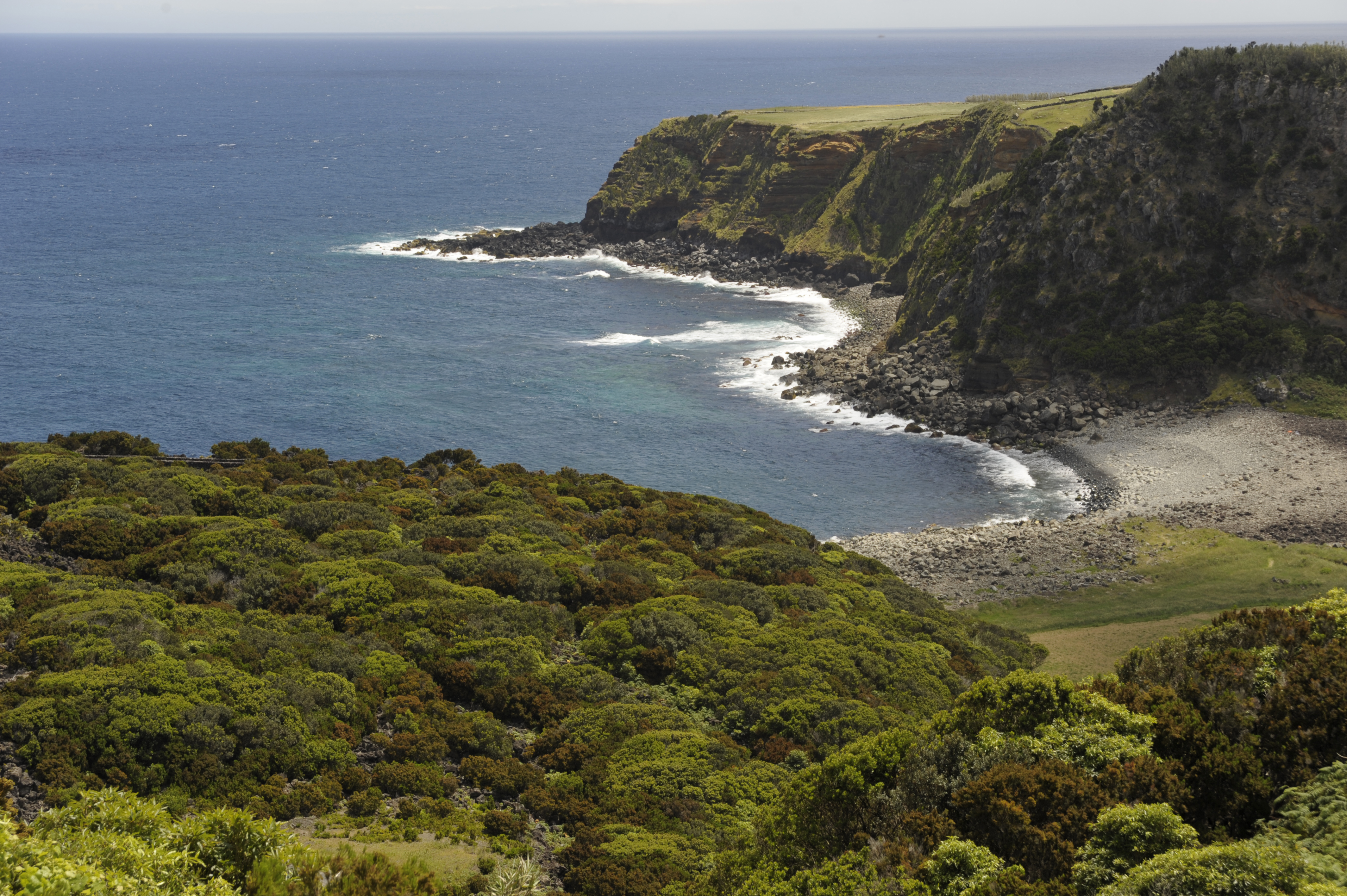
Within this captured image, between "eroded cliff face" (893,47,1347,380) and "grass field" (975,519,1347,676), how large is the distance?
25.7 meters

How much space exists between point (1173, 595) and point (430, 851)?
1630 inches

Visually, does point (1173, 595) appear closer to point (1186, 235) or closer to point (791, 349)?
point (1186, 235)

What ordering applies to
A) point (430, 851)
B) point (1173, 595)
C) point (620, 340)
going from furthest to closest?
point (620, 340) → point (1173, 595) → point (430, 851)

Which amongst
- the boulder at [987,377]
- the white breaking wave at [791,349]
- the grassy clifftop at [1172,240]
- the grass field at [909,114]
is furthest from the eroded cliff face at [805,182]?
the boulder at [987,377]

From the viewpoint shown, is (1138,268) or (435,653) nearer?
(435,653)

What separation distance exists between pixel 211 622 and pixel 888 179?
331ft

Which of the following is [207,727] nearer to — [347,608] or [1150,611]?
[347,608]

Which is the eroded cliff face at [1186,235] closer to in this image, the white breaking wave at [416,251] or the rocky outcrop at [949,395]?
the rocky outcrop at [949,395]

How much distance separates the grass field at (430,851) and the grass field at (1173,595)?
1174 inches

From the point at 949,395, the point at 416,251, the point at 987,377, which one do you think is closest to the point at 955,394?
the point at 949,395

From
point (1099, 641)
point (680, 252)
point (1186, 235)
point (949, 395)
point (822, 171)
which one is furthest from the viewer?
point (680, 252)

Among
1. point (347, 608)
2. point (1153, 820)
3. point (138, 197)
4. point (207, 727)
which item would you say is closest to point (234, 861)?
point (207, 727)

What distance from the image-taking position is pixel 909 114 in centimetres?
12975

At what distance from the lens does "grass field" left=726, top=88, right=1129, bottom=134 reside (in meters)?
102
